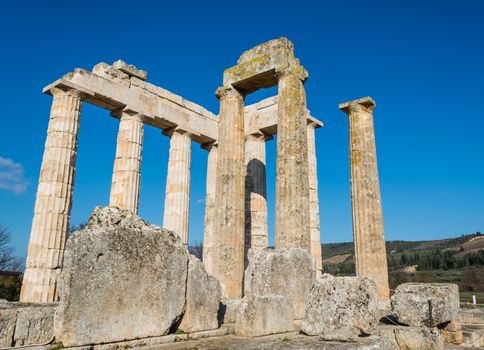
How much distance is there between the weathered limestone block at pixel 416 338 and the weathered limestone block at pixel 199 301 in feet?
8.96

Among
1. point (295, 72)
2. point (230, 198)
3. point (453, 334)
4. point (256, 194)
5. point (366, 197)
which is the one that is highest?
point (295, 72)

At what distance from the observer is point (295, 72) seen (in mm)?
12422

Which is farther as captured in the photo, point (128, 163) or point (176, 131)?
point (176, 131)

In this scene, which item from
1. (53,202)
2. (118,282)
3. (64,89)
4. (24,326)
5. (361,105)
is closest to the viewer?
(118,282)

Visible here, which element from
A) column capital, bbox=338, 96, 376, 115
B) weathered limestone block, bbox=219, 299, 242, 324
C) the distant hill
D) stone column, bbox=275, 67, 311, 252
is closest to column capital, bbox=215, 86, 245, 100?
stone column, bbox=275, 67, 311, 252

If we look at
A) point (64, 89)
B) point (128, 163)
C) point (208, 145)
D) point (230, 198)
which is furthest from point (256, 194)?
point (64, 89)

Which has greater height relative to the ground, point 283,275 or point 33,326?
point 283,275

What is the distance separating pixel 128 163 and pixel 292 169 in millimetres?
7687

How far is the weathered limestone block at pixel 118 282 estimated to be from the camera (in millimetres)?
4172

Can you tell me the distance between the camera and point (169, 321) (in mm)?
5129

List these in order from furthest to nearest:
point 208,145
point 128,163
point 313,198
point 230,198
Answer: point 208,145, point 313,198, point 128,163, point 230,198

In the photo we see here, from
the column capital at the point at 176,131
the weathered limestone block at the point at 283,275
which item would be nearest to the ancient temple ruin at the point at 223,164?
the column capital at the point at 176,131

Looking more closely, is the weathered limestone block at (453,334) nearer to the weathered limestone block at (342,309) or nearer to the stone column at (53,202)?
A: the weathered limestone block at (342,309)

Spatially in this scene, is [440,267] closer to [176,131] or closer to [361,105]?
[361,105]
